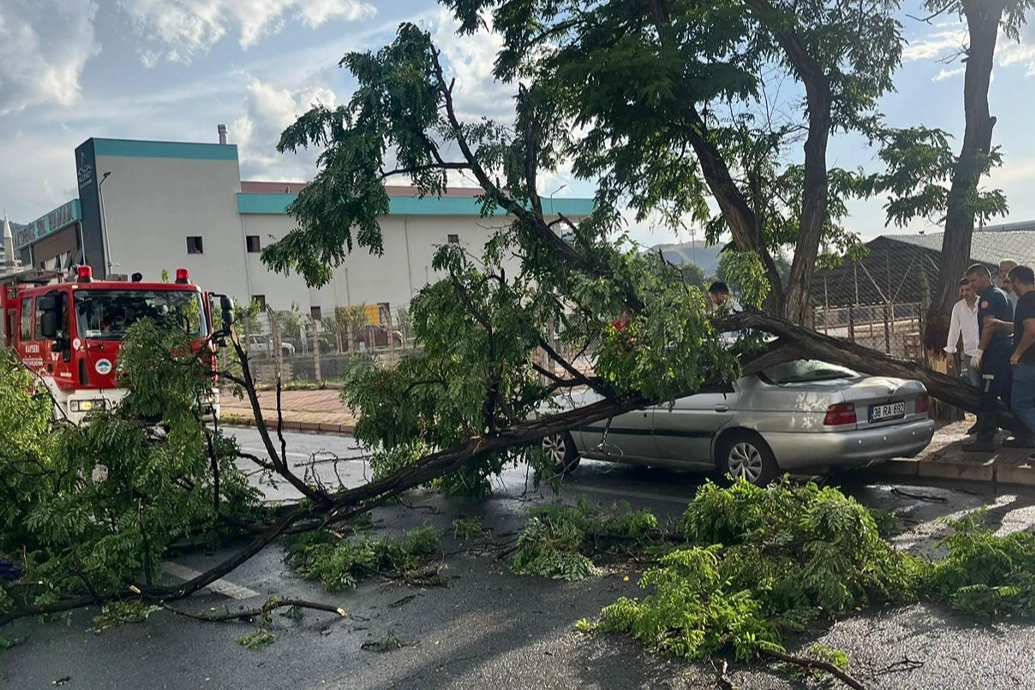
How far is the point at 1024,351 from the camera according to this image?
7789 millimetres

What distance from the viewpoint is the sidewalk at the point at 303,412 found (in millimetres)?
16781

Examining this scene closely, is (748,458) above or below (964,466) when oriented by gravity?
above

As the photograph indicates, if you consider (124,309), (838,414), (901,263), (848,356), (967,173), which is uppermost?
(967,173)

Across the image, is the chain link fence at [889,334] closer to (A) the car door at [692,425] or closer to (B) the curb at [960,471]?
(B) the curb at [960,471]

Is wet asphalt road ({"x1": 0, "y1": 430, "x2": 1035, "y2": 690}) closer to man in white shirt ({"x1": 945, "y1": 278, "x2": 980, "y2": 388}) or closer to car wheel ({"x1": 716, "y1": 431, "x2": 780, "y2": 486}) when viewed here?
car wheel ({"x1": 716, "y1": 431, "x2": 780, "y2": 486})

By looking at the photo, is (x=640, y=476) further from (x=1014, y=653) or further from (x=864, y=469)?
(x=1014, y=653)

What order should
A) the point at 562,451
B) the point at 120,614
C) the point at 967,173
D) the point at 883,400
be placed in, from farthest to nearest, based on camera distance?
the point at 967,173 < the point at 562,451 < the point at 883,400 < the point at 120,614

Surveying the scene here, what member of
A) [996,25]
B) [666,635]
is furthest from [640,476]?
[996,25]

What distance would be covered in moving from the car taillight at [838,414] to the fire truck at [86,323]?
26.0ft

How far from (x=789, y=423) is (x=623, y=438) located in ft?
6.22

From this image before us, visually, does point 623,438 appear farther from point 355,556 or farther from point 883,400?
point 355,556

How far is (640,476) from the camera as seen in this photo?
930 centimetres

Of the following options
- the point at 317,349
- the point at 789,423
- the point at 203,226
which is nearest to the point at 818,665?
the point at 789,423

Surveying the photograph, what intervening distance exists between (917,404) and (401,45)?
6.02 meters
